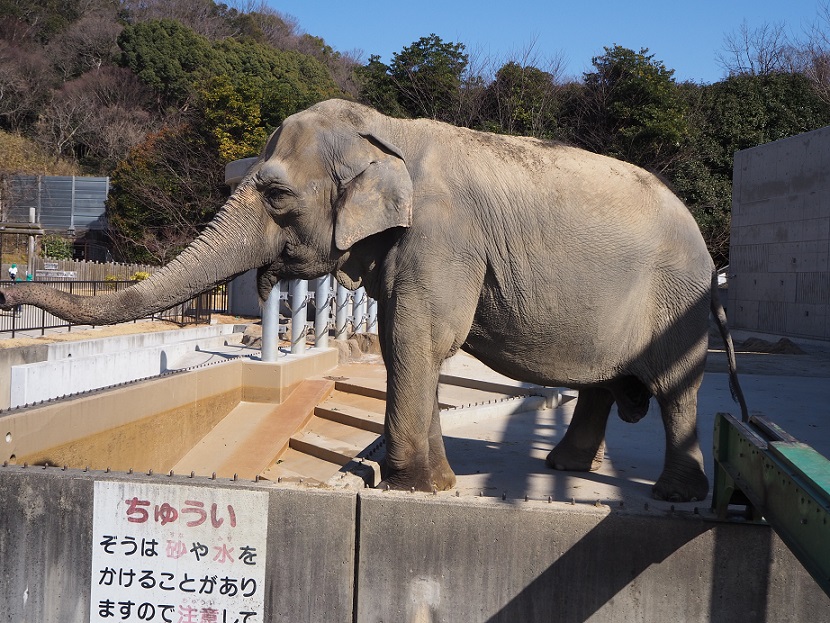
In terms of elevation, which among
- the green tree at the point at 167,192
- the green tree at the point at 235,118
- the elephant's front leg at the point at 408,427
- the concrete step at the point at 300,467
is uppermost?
the green tree at the point at 235,118

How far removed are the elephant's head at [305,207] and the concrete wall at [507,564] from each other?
1.14 m

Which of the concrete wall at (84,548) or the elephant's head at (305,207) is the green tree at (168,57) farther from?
the concrete wall at (84,548)

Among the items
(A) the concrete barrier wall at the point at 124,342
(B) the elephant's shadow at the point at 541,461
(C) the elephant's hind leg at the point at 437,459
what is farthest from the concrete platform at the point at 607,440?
(A) the concrete barrier wall at the point at 124,342

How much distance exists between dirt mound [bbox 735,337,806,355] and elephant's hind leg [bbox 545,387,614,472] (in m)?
13.7

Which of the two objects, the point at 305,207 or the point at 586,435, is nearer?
the point at 305,207

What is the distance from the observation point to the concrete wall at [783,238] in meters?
19.3

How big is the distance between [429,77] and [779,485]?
2752 cm

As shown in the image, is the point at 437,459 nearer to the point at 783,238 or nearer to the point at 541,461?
the point at 541,461

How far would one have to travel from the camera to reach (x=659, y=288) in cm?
478

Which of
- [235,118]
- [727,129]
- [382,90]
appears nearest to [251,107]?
[235,118]

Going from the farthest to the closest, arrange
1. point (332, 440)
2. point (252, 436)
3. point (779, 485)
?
point (252, 436) < point (332, 440) < point (779, 485)

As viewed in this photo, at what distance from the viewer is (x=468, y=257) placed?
14.5 ft

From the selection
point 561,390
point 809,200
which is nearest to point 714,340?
point 809,200

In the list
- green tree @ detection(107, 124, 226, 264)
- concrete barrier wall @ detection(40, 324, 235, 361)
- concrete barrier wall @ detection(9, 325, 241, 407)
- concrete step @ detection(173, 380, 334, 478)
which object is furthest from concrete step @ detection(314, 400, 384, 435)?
green tree @ detection(107, 124, 226, 264)
